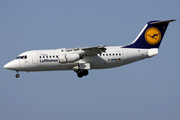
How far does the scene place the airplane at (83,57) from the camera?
89.5 feet

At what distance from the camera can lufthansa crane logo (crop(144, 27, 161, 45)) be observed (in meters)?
29.8

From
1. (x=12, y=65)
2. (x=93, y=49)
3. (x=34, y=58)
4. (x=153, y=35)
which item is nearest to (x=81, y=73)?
(x=93, y=49)

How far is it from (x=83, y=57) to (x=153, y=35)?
745 cm

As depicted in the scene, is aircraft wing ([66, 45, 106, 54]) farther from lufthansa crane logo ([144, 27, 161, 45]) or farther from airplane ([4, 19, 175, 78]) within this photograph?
lufthansa crane logo ([144, 27, 161, 45])

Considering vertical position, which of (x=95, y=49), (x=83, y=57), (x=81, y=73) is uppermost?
(x=95, y=49)

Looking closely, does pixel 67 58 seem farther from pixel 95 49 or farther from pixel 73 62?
pixel 95 49

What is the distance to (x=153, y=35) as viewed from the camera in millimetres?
29953

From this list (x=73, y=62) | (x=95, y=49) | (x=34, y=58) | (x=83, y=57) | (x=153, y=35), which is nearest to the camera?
(x=95, y=49)

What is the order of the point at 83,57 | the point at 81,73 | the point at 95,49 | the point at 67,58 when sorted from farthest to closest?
the point at 81,73, the point at 83,57, the point at 95,49, the point at 67,58

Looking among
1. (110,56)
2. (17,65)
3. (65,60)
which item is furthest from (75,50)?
(17,65)

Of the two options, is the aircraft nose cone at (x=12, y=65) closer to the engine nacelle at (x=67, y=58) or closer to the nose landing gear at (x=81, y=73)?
the engine nacelle at (x=67, y=58)

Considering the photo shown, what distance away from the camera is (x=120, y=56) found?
93.2 ft

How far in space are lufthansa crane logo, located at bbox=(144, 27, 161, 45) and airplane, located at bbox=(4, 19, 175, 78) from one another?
0.10 m

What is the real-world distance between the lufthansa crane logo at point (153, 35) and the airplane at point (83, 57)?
103 millimetres
